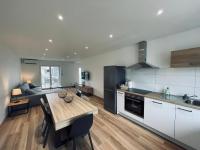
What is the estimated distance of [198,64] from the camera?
1.96m

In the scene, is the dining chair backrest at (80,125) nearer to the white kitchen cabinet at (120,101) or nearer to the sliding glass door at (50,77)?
the white kitchen cabinet at (120,101)

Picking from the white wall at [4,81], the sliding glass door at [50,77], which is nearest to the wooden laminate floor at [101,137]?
the white wall at [4,81]

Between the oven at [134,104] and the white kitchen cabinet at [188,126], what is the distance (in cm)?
84

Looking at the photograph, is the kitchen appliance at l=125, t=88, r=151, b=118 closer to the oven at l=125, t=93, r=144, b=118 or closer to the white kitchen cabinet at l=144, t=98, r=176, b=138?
the oven at l=125, t=93, r=144, b=118

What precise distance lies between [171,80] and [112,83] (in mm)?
1782

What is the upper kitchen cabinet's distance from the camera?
198cm

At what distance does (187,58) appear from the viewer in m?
2.09

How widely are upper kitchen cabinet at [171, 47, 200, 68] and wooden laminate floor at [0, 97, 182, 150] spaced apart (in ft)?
5.89

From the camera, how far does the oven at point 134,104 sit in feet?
9.15

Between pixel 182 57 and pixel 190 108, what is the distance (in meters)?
1.08

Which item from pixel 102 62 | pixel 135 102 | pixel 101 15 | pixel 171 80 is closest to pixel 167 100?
pixel 171 80

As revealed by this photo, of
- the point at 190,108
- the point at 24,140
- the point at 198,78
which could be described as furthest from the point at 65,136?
the point at 198,78

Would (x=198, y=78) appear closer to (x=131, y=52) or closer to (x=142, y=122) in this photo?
(x=142, y=122)

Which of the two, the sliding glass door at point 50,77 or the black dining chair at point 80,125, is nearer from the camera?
the black dining chair at point 80,125
